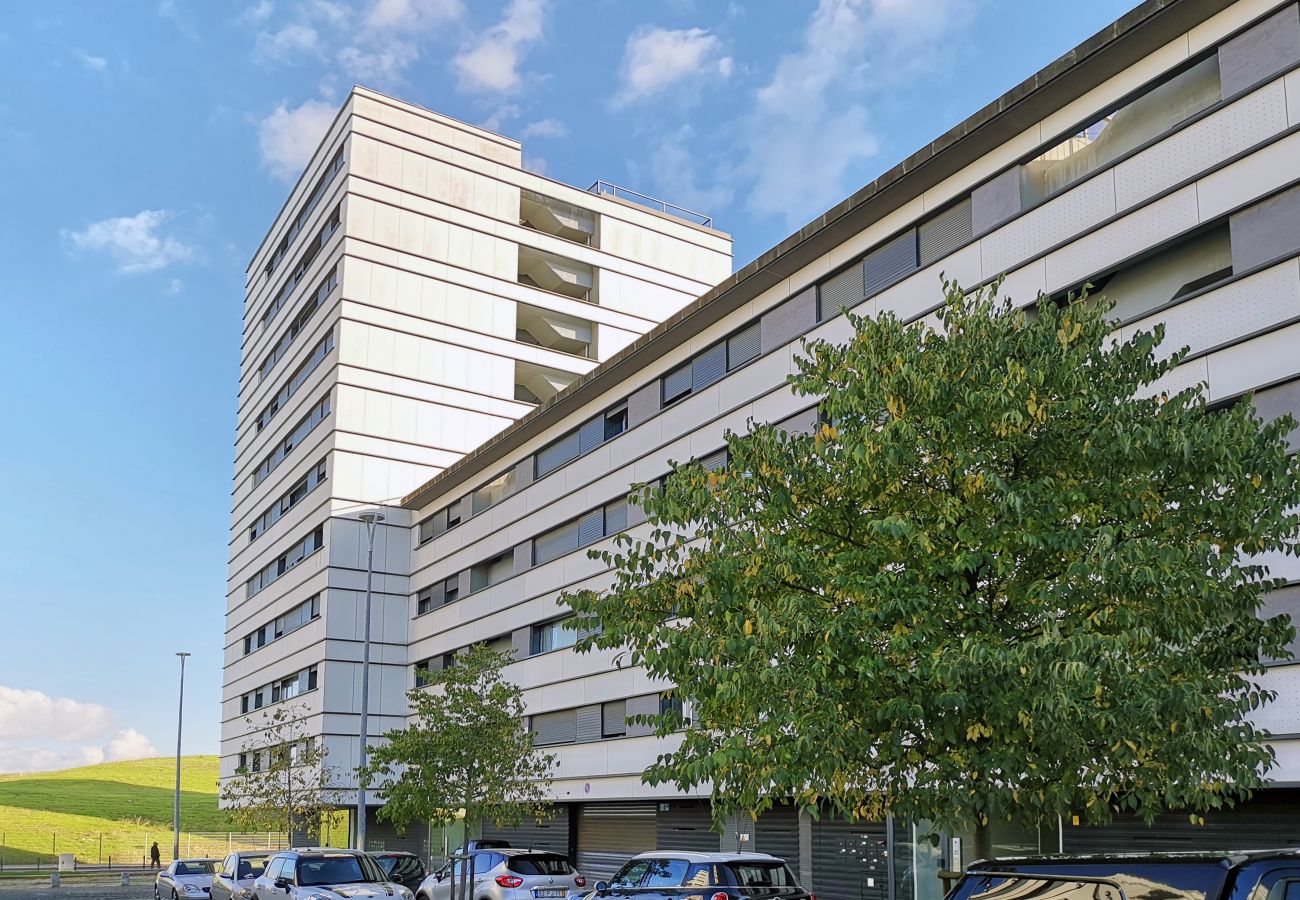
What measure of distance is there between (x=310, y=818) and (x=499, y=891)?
69.1 feet

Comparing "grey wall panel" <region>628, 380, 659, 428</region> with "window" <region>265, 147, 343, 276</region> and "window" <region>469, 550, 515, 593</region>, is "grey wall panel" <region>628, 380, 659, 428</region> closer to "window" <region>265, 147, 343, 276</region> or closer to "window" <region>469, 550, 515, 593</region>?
"window" <region>469, 550, 515, 593</region>

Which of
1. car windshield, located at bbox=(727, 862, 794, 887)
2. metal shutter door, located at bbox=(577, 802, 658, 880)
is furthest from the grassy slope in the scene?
car windshield, located at bbox=(727, 862, 794, 887)

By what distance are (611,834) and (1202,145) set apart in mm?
22209

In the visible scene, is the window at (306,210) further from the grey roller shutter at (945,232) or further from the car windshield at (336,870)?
the car windshield at (336,870)

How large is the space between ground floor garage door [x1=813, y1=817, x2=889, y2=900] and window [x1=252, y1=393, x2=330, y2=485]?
2910 cm

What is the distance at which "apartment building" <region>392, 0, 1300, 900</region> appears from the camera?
16797 mm

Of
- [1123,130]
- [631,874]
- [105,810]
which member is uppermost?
[1123,130]

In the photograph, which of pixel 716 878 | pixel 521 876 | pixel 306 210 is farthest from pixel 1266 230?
pixel 306 210

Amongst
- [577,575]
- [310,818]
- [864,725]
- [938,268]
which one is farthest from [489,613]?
[864,725]

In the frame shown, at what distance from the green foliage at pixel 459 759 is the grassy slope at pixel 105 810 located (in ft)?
99.0

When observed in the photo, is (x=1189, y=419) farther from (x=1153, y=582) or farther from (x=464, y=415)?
(x=464, y=415)

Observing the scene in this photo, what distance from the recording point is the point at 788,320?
26703 millimetres

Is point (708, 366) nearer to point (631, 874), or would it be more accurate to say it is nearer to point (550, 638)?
point (550, 638)

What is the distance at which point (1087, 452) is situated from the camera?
11.5m
